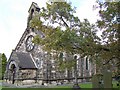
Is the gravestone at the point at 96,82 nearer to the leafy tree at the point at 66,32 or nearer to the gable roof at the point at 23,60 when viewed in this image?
the leafy tree at the point at 66,32

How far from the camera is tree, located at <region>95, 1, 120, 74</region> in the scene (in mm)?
11273

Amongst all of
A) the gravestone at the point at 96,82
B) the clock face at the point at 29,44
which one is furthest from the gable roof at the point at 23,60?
the gravestone at the point at 96,82

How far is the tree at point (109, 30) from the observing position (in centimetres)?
1127

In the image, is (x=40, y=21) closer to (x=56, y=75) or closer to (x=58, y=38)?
(x=58, y=38)

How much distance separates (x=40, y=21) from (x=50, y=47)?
6.07ft

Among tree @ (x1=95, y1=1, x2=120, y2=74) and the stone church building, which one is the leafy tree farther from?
the stone church building

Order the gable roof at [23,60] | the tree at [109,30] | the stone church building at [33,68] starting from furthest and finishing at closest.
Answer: the gable roof at [23,60], the stone church building at [33,68], the tree at [109,30]

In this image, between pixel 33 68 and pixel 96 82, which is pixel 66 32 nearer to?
pixel 96 82

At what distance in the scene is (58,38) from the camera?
35.8 ft

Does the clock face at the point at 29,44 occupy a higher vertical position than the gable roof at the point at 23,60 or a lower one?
higher

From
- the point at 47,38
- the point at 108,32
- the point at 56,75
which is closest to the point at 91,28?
the point at 108,32

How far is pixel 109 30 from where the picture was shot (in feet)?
39.8

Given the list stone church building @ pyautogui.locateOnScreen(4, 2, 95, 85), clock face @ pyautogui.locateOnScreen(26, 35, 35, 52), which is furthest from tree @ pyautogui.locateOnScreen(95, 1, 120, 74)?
clock face @ pyautogui.locateOnScreen(26, 35, 35, 52)

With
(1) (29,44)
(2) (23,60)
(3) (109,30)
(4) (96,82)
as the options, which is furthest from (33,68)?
(4) (96,82)
